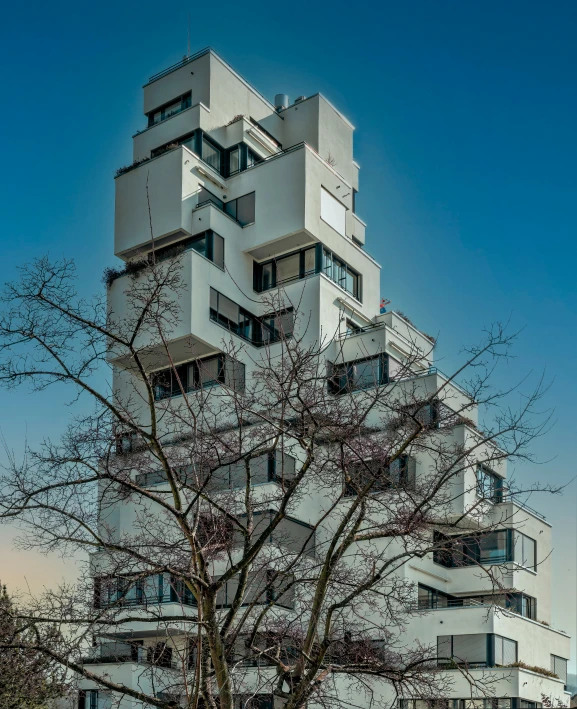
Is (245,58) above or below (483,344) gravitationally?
above

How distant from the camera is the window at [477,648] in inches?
1176

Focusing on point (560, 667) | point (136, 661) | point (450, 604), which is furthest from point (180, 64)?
point (136, 661)

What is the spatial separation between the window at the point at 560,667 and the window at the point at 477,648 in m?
4.15

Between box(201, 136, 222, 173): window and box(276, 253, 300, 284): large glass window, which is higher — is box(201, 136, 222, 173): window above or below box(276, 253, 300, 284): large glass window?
above

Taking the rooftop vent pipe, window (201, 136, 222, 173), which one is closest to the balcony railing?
window (201, 136, 222, 173)

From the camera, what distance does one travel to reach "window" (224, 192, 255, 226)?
3912cm

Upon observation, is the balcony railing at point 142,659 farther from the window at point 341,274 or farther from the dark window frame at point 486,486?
the window at point 341,274

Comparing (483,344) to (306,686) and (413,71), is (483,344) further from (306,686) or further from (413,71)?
(413,71)

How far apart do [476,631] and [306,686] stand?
21474 millimetres

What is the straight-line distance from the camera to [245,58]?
44344 mm

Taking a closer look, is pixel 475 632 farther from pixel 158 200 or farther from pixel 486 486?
pixel 158 200

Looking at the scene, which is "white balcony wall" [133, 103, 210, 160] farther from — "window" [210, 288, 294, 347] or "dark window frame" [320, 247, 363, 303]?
Answer: "window" [210, 288, 294, 347]

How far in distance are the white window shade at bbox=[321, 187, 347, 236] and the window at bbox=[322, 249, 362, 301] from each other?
4.88 feet

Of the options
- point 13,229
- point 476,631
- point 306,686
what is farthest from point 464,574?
point 306,686
